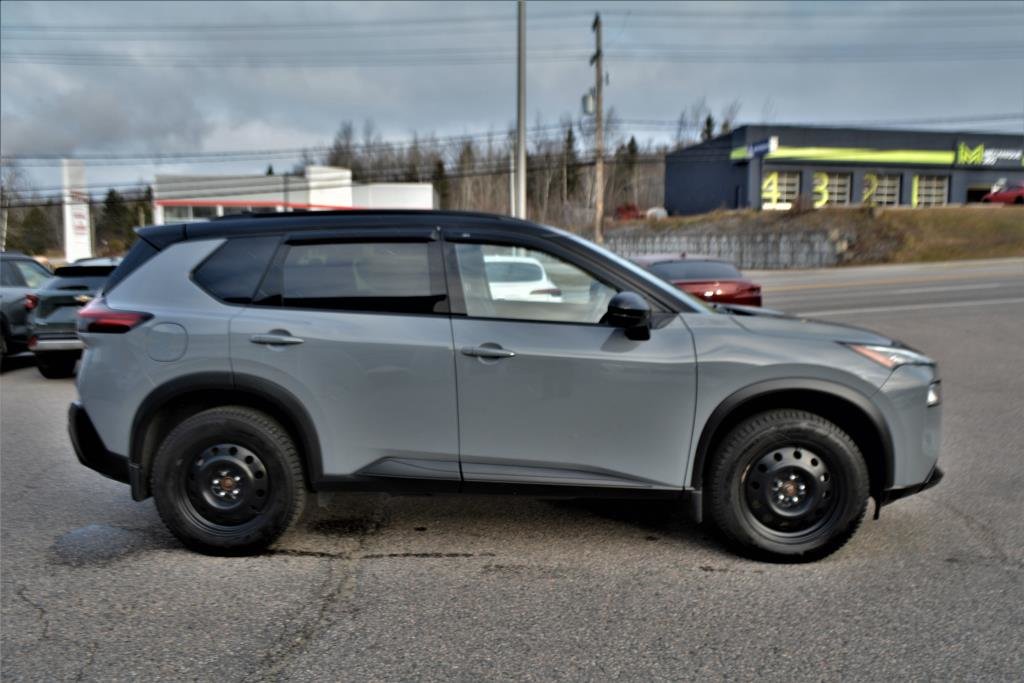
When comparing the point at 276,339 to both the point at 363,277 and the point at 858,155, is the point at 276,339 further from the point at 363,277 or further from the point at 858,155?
the point at 858,155

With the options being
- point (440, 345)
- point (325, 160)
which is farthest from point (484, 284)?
point (325, 160)

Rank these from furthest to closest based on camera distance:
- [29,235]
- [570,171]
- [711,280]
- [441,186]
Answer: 1. [441,186]
2. [570,171]
3. [29,235]
4. [711,280]

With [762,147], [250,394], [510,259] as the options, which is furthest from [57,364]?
[762,147]

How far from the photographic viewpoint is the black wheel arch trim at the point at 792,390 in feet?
12.4

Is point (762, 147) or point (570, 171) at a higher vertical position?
point (570, 171)

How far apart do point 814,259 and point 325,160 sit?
226 ft

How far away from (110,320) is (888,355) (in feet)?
13.3

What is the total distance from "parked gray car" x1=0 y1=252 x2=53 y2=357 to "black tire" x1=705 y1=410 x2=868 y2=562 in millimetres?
9956

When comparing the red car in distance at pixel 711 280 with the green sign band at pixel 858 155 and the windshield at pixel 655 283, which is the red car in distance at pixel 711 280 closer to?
the windshield at pixel 655 283

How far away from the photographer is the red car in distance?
462 inches

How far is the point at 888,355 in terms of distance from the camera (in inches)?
153

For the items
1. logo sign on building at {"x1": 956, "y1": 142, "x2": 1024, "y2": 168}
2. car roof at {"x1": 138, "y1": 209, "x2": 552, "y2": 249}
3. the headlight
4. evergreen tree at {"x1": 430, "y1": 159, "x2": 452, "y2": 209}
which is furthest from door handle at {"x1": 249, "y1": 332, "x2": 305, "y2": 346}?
evergreen tree at {"x1": 430, "y1": 159, "x2": 452, "y2": 209}

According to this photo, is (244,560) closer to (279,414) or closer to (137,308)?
(279,414)

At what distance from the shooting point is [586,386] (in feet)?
12.4
